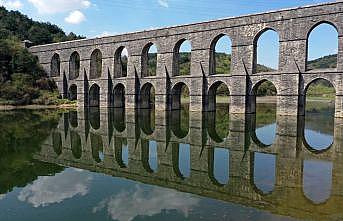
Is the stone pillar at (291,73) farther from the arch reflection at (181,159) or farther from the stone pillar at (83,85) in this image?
the stone pillar at (83,85)

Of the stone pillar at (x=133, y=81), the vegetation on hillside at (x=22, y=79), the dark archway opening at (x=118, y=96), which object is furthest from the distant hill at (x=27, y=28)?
the stone pillar at (x=133, y=81)

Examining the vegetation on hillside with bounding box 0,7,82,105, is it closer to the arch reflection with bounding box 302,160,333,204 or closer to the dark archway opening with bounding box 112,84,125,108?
the dark archway opening with bounding box 112,84,125,108

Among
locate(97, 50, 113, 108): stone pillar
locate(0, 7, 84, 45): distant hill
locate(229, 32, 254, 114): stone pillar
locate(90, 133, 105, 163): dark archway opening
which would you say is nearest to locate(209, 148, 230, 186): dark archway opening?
locate(90, 133, 105, 163): dark archway opening

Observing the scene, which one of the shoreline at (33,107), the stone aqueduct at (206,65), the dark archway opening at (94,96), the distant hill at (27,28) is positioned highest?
the distant hill at (27,28)

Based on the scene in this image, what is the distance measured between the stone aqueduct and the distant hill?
27.9 m

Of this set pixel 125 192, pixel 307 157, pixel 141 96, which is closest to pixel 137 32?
pixel 141 96

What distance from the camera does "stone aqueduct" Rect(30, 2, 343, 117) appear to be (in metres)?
28.0

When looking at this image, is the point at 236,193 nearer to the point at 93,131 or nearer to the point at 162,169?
the point at 162,169

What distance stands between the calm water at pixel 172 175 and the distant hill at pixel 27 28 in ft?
186

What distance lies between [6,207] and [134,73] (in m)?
31.1

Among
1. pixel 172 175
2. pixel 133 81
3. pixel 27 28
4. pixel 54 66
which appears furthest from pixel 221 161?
pixel 27 28

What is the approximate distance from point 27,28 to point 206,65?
58376 mm

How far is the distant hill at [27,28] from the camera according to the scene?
73375mm

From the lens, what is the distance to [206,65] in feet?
111
